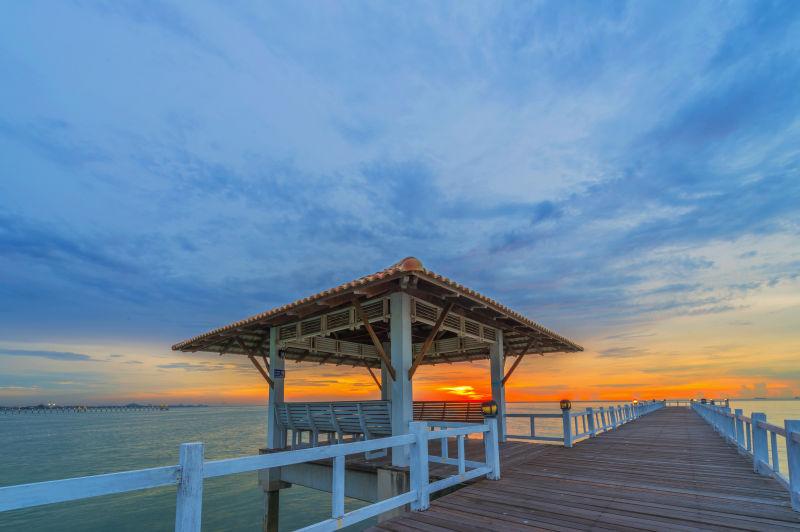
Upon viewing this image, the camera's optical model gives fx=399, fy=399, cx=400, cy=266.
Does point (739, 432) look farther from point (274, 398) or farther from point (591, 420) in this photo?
point (274, 398)

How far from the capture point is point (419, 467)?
507cm

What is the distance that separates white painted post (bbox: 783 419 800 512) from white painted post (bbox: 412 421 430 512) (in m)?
4.11

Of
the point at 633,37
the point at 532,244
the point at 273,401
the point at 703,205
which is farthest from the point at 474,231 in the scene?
the point at 273,401

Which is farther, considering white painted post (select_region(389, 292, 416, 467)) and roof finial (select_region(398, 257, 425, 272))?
white painted post (select_region(389, 292, 416, 467))

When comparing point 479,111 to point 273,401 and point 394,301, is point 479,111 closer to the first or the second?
point 394,301

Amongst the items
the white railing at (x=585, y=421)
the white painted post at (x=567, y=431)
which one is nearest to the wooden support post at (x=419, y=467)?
the white railing at (x=585, y=421)

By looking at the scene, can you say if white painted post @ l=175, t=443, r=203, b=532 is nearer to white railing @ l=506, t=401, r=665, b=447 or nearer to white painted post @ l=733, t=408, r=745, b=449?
white railing @ l=506, t=401, r=665, b=447

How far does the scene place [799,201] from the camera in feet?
33.7

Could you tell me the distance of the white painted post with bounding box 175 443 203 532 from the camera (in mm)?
2695

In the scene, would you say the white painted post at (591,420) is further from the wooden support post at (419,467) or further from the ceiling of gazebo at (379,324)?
the wooden support post at (419,467)

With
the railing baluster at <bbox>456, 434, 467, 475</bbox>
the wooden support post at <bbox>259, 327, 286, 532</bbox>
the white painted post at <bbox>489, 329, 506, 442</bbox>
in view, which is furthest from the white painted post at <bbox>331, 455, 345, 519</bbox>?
the white painted post at <bbox>489, 329, 506, 442</bbox>

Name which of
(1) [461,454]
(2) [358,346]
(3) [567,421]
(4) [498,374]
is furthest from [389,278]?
(2) [358,346]

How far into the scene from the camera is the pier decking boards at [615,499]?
14.2 feet

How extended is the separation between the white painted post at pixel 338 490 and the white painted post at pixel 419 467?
51.0 inches
